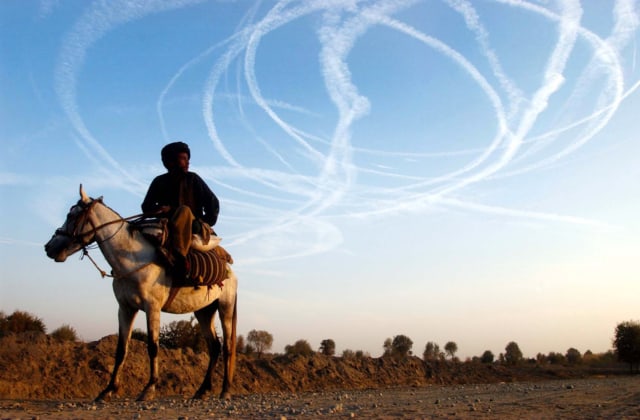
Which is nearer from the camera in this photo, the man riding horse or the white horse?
the white horse

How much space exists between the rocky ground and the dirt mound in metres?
0.03

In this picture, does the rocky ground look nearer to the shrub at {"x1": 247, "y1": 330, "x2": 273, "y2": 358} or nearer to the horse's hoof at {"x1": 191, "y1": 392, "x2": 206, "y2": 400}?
the horse's hoof at {"x1": 191, "y1": 392, "x2": 206, "y2": 400}

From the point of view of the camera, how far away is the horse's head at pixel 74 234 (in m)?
9.20

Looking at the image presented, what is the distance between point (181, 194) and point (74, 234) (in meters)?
2.35

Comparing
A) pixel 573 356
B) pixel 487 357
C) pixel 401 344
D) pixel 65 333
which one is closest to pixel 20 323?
pixel 65 333

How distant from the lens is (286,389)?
70.6ft

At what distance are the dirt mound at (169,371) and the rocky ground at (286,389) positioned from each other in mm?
31

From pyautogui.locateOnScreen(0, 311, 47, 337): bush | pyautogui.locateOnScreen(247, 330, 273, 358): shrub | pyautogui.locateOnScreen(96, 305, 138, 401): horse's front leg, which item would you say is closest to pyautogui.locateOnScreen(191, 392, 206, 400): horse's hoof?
pyautogui.locateOnScreen(96, 305, 138, 401): horse's front leg

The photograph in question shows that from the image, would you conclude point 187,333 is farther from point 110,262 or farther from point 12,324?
point 110,262

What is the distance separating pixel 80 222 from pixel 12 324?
1318 cm

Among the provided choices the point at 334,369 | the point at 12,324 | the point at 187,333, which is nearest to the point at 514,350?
the point at 334,369

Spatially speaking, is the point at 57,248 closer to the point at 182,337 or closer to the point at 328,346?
the point at 182,337

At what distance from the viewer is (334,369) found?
24953mm

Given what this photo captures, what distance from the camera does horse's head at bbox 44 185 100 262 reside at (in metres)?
9.20
